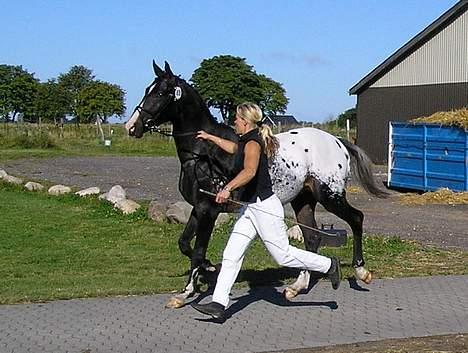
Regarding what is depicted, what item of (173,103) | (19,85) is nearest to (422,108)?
(173,103)

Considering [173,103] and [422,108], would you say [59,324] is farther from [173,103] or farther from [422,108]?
[422,108]

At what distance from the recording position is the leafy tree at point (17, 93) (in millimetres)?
93812

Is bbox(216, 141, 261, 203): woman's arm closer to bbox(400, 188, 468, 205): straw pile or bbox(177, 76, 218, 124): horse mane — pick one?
bbox(177, 76, 218, 124): horse mane

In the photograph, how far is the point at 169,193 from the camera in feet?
79.5

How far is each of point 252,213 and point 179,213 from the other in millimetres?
7717

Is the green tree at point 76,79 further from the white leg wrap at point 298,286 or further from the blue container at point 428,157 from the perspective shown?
the white leg wrap at point 298,286

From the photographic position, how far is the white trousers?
832 cm

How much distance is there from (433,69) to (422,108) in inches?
71.8

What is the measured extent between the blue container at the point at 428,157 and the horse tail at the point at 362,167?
12.6 m

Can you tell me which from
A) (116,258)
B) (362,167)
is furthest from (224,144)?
(116,258)

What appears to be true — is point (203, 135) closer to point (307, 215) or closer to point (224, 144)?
point (224, 144)

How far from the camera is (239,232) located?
332 inches

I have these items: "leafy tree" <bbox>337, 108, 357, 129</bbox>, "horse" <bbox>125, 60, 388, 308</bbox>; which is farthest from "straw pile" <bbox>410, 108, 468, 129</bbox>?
"leafy tree" <bbox>337, 108, 357, 129</bbox>

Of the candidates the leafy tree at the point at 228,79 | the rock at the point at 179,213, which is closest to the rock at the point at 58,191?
the rock at the point at 179,213
